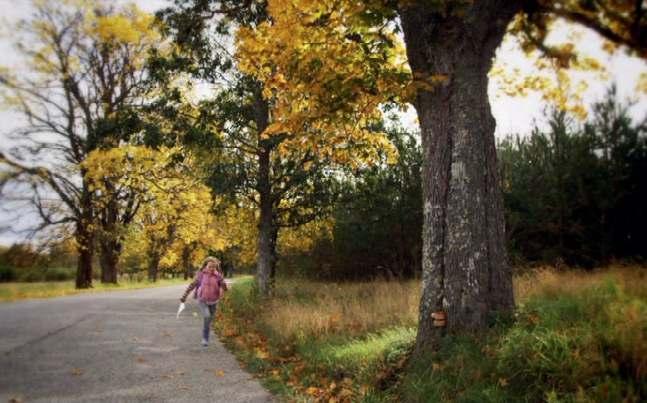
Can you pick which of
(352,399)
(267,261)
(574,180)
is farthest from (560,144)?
(352,399)

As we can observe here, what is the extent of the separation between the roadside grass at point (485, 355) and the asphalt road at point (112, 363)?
2.33ft

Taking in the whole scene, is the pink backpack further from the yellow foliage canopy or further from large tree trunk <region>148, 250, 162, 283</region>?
large tree trunk <region>148, 250, 162, 283</region>

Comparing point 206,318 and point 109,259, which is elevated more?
point 109,259

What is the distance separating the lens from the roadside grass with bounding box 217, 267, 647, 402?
4.58 meters

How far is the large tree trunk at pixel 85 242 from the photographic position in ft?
87.4

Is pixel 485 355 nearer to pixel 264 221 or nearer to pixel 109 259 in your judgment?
pixel 264 221

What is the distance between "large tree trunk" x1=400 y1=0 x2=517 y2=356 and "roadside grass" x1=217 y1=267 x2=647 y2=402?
1.38 ft

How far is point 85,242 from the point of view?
27.0 m

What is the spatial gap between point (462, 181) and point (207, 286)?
21.9 ft

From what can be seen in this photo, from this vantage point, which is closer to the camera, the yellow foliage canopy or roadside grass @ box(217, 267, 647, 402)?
roadside grass @ box(217, 267, 647, 402)

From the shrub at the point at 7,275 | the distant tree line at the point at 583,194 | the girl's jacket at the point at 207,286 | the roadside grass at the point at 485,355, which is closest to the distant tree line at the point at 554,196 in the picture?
the distant tree line at the point at 583,194

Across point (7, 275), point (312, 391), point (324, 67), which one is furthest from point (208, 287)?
point (7, 275)

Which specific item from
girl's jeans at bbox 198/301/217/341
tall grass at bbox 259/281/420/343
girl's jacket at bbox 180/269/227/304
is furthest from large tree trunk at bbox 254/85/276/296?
girl's jeans at bbox 198/301/217/341

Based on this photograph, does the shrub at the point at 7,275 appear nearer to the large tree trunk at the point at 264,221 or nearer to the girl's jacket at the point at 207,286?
the large tree trunk at the point at 264,221
